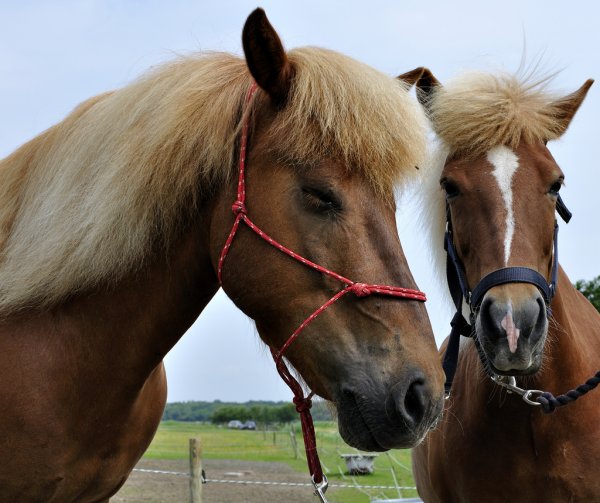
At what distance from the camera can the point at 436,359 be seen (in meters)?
2.10

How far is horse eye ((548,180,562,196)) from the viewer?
3367 millimetres

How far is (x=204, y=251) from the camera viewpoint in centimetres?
254

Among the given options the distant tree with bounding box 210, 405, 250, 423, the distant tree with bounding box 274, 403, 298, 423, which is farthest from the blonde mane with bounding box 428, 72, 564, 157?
the distant tree with bounding box 210, 405, 250, 423

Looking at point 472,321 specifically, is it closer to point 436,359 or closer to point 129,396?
point 436,359

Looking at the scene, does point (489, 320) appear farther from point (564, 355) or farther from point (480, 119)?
point (480, 119)

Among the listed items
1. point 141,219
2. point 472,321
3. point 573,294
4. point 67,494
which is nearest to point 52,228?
point 141,219

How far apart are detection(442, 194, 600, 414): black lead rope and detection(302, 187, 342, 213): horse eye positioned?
1.10 meters

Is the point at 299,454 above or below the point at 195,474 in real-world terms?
below

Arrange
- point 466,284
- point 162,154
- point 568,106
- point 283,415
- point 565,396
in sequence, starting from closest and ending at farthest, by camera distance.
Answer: point 162,154
point 565,396
point 466,284
point 568,106
point 283,415

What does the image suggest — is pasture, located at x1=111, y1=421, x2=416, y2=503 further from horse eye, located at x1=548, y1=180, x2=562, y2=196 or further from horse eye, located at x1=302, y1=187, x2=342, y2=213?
horse eye, located at x1=302, y1=187, x2=342, y2=213

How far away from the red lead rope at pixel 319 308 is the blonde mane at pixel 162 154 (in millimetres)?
87

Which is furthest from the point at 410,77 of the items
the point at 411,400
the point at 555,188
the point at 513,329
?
the point at 411,400

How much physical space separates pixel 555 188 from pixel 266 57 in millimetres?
1743

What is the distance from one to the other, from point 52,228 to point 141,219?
399 mm
